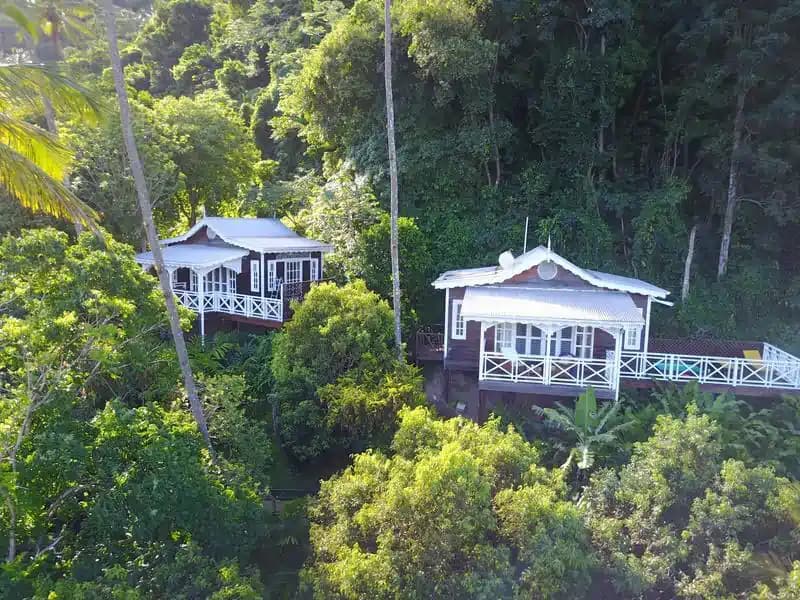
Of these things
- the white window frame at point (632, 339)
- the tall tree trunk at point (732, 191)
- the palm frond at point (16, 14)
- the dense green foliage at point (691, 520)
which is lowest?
the dense green foliage at point (691, 520)

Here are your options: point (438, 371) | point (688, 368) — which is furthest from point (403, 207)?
point (688, 368)

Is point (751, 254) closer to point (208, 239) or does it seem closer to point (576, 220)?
point (576, 220)

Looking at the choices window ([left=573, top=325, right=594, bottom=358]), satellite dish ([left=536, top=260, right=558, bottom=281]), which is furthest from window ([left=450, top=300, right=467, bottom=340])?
window ([left=573, top=325, right=594, bottom=358])

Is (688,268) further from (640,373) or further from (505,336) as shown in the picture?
(505,336)

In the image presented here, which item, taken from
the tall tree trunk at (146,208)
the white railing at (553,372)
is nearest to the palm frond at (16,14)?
the tall tree trunk at (146,208)

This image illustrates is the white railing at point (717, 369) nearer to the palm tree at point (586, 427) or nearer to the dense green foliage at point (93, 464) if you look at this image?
the palm tree at point (586, 427)

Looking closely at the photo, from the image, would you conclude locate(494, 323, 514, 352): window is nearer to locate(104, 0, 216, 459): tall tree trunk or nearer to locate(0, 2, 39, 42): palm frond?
locate(104, 0, 216, 459): tall tree trunk
